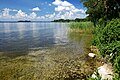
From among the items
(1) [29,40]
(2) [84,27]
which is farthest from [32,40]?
(2) [84,27]

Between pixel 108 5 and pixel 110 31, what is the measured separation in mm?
10288

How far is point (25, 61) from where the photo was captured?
1506cm

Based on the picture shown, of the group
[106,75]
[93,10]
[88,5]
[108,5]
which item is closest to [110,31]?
[106,75]

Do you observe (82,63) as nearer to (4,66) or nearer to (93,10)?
(4,66)

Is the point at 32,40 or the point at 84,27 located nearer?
the point at 32,40

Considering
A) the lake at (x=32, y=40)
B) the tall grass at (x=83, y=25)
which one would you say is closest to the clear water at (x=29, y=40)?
the lake at (x=32, y=40)

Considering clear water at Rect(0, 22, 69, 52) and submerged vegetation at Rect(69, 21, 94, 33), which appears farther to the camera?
submerged vegetation at Rect(69, 21, 94, 33)

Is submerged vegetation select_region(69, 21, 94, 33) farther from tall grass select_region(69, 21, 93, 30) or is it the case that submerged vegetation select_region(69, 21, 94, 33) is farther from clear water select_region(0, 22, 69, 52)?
clear water select_region(0, 22, 69, 52)

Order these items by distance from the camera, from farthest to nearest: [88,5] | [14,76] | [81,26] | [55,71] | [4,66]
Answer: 1. [81,26]
2. [88,5]
3. [4,66]
4. [55,71]
5. [14,76]

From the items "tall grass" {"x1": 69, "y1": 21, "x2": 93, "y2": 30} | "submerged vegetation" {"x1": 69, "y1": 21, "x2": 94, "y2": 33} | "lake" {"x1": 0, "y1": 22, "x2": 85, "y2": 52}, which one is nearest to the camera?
"lake" {"x1": 0, "y1": 22, "x2": 85, "y2": 52}

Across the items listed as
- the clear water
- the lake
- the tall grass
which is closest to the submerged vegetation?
the tall grass

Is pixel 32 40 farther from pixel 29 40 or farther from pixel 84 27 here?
pixel 84 27

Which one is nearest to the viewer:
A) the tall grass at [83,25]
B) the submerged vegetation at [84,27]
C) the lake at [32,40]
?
the lake at [32,40]

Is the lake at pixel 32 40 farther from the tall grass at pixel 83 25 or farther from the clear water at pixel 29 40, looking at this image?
the tall grass at pixel 83 25
